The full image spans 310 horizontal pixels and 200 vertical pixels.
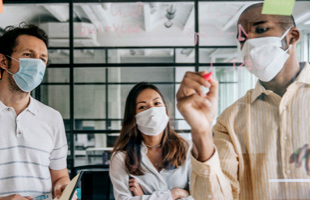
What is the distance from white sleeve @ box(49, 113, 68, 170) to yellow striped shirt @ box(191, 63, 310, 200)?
60 cm

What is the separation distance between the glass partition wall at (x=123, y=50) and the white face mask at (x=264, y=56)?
0.11 ft


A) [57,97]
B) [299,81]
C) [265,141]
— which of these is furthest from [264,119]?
[57,97]

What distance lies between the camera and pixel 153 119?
1187mm

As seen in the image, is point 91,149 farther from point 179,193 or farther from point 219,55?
point 219,55

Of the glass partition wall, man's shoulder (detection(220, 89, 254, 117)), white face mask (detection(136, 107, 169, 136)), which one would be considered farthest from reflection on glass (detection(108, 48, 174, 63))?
man's shoulder (detection(220, 89, 254, 117))

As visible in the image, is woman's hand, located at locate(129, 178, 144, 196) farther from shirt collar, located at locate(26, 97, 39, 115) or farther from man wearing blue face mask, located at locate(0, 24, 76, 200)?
shirt collar, located at locate(26, 97, 39, 115)

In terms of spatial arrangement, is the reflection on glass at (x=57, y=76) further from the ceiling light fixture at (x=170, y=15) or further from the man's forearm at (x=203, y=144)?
the man's forearm at (x=203, y=144)

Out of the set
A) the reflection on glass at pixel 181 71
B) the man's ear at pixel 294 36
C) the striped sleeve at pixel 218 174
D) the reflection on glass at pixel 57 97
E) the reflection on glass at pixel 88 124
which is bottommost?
the striped sleeve at pixel 218 174

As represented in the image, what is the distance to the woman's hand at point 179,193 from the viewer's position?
1.18m

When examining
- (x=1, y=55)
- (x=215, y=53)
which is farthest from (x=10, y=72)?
(x=215, y=53)

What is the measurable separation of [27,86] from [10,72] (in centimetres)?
9

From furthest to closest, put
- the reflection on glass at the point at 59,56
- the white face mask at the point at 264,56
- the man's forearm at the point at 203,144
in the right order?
1. the reflection on glass at the point at 59,56
2. the white face mask at the point at 264,56
3. the man's forearm at the point at 203,144

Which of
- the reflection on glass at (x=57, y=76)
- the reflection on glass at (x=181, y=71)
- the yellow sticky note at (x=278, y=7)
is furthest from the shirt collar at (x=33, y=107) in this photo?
the yellow sticky note at (x=278, y=7)

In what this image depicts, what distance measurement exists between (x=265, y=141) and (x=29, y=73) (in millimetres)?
1054
